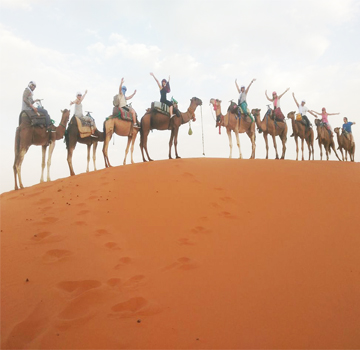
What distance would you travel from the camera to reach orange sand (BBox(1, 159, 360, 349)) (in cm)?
310

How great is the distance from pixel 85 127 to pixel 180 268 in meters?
10.0

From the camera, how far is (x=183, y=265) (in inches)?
173

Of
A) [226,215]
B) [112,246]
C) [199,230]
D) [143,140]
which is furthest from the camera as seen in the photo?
[143,140]

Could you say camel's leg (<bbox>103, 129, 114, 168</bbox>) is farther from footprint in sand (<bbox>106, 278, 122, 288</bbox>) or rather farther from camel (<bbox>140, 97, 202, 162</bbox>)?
footprint in sand (<bbox>106, 278, 122, 288</bbox>)

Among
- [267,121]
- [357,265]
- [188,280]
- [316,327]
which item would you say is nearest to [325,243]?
[357,265]

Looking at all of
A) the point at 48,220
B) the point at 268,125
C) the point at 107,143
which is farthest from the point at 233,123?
the point at 48,220

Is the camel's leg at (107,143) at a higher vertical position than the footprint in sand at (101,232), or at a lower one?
higher

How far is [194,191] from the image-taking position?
7.76m

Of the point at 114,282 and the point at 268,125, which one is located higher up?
the point at 268,125

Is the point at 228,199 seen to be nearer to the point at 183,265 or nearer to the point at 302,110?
the point at 183,265

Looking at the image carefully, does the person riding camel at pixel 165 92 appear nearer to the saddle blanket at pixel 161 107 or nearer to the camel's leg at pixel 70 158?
the saddle blanket at pixel 161 107

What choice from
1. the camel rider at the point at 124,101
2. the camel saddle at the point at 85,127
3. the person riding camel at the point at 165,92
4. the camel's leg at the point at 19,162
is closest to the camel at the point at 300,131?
the person riding camel at the point at 165,92

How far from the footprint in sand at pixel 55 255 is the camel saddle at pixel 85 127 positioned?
8.64 m

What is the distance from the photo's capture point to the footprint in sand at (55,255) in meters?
4.57
